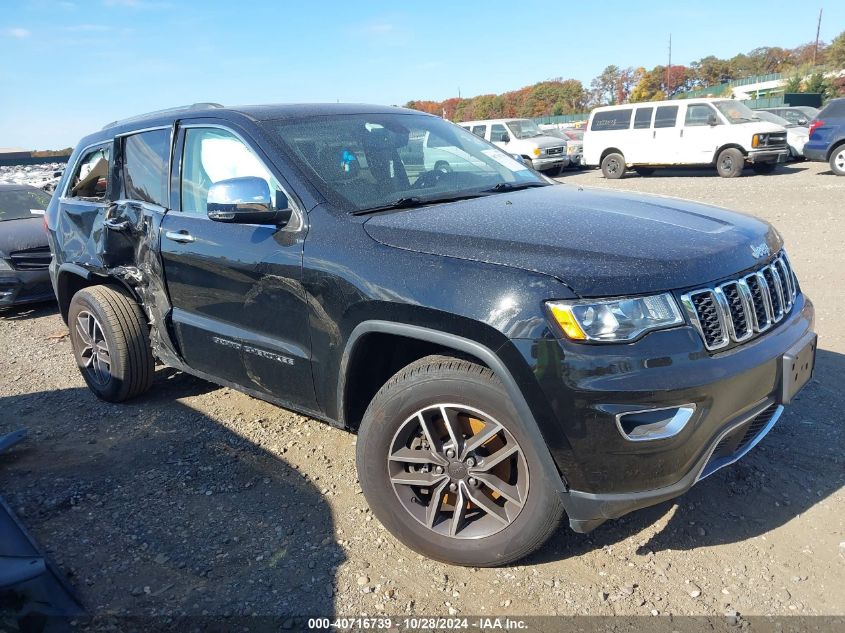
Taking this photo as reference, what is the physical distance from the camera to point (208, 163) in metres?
3.66

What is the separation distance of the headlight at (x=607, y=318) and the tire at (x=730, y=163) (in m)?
15.6

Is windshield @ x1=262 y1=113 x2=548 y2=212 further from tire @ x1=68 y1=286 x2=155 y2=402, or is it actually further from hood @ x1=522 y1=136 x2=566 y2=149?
hood @ x1=522 y1=136 x2=566 y2=149

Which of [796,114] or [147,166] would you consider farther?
[796,114]

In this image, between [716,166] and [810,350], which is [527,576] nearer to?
[810,350]

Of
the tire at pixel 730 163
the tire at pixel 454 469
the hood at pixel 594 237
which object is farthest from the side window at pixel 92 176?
the tire at pixel 730 163

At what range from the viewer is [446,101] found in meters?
87.4

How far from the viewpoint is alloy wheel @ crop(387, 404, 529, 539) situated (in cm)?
253

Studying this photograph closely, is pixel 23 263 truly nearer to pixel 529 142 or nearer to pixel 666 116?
pixel 529 142

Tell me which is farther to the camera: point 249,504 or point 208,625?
point 249,504

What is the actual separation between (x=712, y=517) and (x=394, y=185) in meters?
2.11

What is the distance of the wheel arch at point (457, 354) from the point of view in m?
2.33

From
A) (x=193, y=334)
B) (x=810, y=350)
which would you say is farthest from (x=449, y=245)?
(x=193, y=334)

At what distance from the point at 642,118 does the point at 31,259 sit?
48.4ft

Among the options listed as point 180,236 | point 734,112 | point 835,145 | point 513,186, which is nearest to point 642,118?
point 734,112
